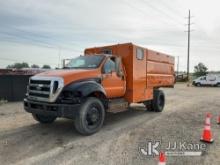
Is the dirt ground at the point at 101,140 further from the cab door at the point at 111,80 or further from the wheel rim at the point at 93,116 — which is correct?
the cab door at the point at 111,80

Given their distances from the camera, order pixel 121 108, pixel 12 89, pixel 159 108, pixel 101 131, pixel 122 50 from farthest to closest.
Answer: pixel 12 89, pixel 159 108, pixel 122 50, pixel 121 108, pixel 101 131

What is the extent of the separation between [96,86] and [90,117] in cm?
87

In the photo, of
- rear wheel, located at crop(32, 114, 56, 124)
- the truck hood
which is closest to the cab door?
the truck hood

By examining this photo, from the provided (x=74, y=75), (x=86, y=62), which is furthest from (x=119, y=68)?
(x=74, y=75)

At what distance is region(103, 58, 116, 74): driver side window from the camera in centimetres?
750

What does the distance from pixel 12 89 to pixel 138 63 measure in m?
7.27

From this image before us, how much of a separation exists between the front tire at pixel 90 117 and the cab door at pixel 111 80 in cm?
73

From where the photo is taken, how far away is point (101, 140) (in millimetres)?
6121

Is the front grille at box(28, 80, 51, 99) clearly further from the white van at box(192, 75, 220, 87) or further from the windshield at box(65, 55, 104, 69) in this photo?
the white van at box(192, 75, 220, 87)

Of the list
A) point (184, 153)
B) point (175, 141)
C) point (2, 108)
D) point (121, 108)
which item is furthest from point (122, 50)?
point (2, 108)

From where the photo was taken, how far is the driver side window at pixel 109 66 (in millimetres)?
7503

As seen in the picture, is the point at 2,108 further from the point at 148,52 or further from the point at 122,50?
the point at 148,52

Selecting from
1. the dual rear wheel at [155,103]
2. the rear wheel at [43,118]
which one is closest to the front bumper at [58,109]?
the rear wheel at [43,118]

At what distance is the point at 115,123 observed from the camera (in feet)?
26.6
